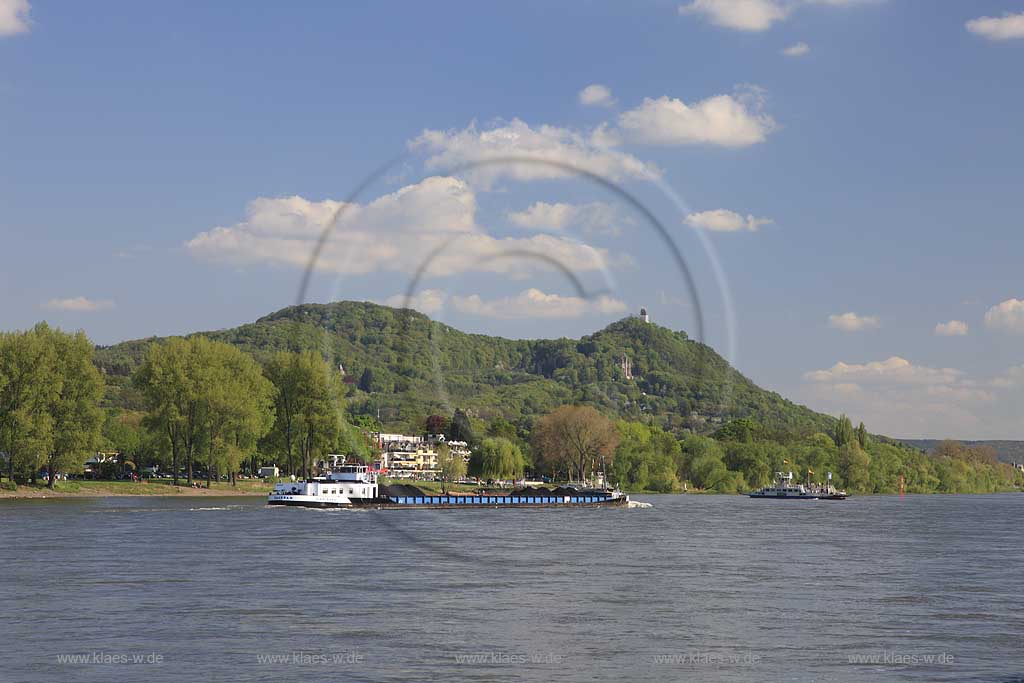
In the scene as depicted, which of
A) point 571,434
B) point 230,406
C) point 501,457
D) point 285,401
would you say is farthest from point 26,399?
point 571,434

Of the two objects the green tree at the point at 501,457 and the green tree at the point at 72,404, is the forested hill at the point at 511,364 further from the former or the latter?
the green tree at the point at 501,457

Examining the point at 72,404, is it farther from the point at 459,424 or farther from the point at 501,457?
the point at 501,457

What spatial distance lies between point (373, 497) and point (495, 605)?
288ft

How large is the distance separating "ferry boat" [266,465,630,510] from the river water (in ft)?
119

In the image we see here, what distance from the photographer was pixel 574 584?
191 feet

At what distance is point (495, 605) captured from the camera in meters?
50.1

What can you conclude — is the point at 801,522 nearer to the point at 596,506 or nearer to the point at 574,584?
the point at 596,506

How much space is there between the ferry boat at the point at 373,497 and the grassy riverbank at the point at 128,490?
2028 centimetres

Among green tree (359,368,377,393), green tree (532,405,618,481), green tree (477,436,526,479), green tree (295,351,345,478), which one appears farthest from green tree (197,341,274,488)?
green tree (532,405,618,481)

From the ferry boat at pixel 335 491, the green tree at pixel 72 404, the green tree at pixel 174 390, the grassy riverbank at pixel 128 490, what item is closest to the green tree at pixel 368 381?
the ferry boat at pixel 335 491

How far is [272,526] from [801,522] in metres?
54.9

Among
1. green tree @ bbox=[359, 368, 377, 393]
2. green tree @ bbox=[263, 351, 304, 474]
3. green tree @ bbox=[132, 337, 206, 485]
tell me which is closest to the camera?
green tree @ bbox=[359, 368, 377, 393]

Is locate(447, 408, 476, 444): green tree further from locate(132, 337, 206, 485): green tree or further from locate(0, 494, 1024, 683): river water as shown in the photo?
locate(132, 337, 206, 485): green tree

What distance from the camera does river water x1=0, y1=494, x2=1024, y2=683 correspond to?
37.6 m
